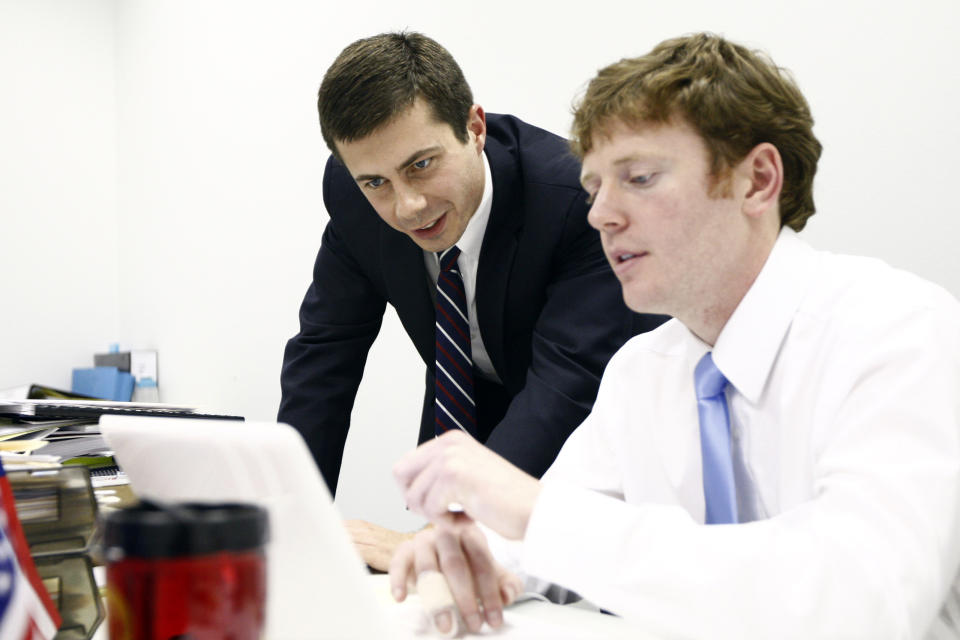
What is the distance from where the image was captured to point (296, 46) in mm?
2965

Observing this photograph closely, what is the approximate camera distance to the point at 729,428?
37.7 inches

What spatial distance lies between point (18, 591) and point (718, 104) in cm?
86

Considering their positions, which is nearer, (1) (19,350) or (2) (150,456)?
(2) (150,456)

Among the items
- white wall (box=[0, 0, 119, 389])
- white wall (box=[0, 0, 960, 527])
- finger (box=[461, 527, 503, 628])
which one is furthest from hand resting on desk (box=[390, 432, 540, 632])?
white wall (box=[0, 0, 119, 389])

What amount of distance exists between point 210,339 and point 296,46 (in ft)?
3.91

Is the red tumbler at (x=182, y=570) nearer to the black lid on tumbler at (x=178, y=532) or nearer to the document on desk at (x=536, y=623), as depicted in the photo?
the black lid on tumbler at (x=178, y=532)

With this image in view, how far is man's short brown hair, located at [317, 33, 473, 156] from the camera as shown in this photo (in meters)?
1.49

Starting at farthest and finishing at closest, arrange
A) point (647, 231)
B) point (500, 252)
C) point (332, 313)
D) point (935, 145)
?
point (332, 313)
point (500, 252)
point (935, 145)
point (647, 231)

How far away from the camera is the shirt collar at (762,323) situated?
964mm

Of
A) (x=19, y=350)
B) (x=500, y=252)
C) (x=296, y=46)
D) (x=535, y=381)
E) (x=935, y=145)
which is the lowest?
(x=19, y=350)

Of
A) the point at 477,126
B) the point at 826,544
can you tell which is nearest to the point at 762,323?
the point at 826,544

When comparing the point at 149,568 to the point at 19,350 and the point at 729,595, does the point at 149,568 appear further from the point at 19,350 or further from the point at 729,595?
the point at 19,350

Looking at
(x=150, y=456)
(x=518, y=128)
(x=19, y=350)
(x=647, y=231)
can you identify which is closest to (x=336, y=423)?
(x=518, y=128)

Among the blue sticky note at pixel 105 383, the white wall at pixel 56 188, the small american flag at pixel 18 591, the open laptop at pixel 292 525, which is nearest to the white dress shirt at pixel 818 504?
the open laptop at pixel 292 525
